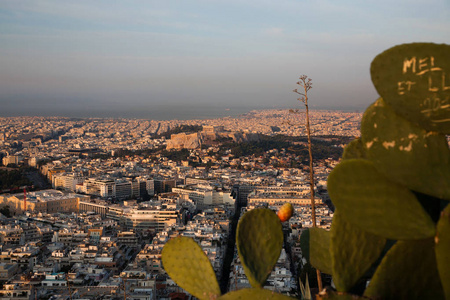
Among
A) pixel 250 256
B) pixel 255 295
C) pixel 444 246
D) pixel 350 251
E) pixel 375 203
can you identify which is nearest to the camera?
pixel 444 246

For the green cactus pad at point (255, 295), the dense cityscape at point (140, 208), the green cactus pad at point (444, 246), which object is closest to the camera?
the green cactus pad at point (444, 246)

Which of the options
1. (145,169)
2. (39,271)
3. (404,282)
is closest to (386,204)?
(404,282)

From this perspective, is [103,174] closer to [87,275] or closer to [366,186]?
[87,275]

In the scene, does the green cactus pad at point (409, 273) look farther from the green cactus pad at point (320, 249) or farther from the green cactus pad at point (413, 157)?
the green cactus pad at point (320, 249)

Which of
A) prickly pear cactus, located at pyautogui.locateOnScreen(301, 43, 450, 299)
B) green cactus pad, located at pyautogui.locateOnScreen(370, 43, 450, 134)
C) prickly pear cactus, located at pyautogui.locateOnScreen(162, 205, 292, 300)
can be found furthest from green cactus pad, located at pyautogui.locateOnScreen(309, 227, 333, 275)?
green cactus pad, located at pyautogui.locateOnScreen(370, 43, 450, 134)

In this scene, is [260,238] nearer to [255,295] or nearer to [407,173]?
[255,295]

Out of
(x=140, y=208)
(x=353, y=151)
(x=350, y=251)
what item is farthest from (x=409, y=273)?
(x=140, y=208)

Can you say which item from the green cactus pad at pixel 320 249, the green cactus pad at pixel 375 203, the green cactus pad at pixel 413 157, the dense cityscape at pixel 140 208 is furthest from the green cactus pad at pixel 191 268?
the dense cityscape at pixel 140 208
